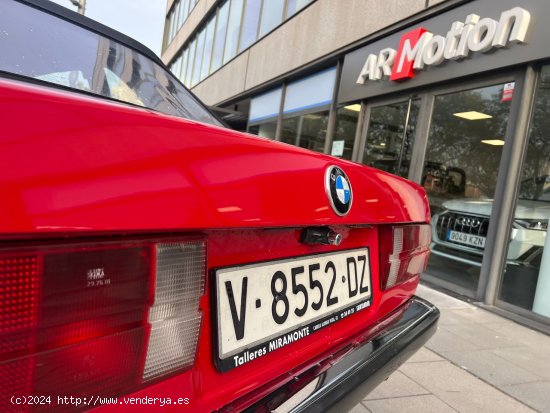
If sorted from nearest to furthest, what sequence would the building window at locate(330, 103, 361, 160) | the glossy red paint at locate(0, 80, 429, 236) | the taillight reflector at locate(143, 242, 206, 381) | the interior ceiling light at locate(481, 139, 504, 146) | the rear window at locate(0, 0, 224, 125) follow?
the glossy red paint at locate(0, 80, 429, 236) → the taillight reflector at locate(143, 242, 206, 381) → the rear window at locate(0, 0, 224, 125) → the interior ceiling light at locate(481, 139, 504, 146) → the building window at locate(330, 103, 361, 160)

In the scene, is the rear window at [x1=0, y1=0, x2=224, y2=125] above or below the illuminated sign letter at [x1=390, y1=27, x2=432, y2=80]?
below

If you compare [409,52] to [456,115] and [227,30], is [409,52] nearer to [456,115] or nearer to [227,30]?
[456,115]

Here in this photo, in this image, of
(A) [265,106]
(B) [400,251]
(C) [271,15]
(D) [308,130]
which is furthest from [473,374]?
(C) [271,15]

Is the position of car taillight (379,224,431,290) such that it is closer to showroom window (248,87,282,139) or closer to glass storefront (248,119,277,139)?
showroom window (248,87,282,139)

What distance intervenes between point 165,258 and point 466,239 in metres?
4.73

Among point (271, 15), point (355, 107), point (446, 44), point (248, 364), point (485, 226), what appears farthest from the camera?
point (271, 15)

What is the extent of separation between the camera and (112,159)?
0.72 m

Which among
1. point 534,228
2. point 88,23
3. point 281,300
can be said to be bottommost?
point 281,300

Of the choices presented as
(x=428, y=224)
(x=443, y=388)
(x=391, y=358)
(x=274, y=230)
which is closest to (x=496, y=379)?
(x=443, y=388)

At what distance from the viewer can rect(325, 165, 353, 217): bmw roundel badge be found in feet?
3.92

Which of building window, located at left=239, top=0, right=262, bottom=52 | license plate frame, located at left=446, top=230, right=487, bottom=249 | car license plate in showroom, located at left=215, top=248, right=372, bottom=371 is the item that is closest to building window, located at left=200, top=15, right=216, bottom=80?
building window, located at left=239, top=0, right=262, bottom=52

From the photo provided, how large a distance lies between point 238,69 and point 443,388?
446 inches

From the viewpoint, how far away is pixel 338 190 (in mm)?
1230

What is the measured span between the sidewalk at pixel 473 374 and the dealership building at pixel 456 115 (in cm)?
58
